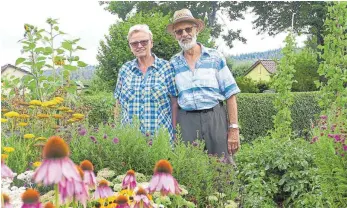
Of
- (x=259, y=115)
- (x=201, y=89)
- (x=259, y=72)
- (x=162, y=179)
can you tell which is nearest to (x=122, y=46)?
(x=259, y=115)

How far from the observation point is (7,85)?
666 centimetres

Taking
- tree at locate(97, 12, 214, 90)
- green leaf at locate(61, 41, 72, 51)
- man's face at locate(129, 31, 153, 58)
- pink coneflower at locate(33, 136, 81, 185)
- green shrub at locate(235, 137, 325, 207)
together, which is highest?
tree at locate(97, 12, 214, 90)

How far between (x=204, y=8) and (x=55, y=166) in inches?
841

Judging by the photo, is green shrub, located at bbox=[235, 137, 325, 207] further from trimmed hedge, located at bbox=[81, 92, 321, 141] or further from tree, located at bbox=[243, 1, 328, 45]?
tree, located at bbox=[243, 1, 328, 45]

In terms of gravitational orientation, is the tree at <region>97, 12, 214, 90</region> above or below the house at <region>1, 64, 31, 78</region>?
above

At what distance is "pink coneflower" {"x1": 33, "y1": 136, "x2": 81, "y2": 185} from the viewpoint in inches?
47.5

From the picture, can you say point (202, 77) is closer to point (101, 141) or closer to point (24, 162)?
point (101, 141)

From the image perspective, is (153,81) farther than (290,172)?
No

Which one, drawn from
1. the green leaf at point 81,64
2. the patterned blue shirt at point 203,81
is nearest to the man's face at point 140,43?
the patterned blue shirt at point 203,81

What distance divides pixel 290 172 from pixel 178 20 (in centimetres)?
187

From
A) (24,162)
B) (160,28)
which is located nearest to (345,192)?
(24,162)

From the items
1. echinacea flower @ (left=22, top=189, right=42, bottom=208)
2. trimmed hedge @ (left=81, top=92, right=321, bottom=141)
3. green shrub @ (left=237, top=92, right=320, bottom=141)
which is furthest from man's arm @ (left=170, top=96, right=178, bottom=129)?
green shrub @ (left=237, top=92, right=320, bottom=141)

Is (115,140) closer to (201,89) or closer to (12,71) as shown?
(201,89)

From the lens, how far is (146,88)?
3.98 metres
